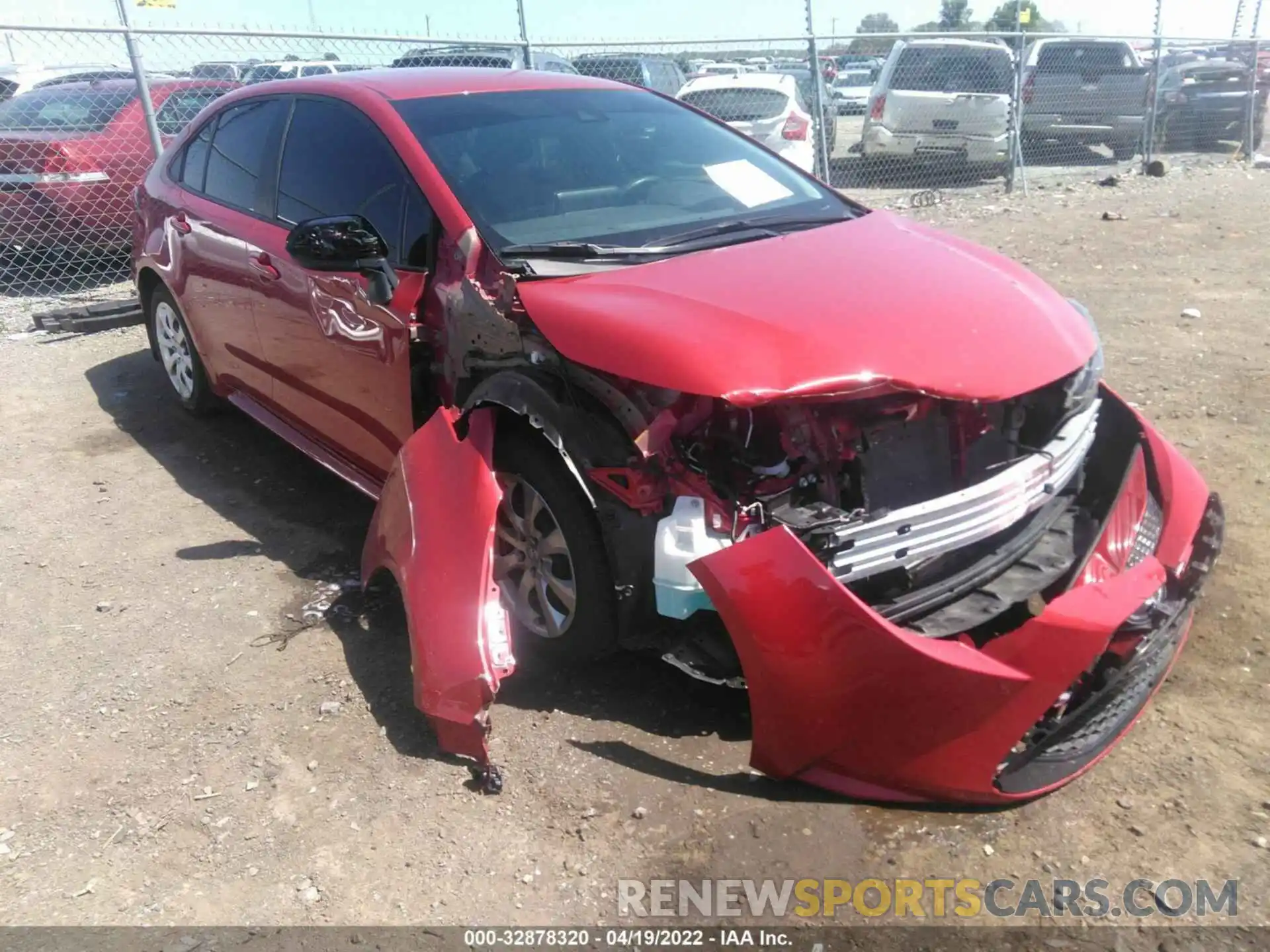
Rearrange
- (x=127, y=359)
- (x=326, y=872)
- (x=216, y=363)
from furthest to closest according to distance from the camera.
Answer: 1. (x=127, y=359)
2. (x=216, y=363)
3. (x=326, y=872)

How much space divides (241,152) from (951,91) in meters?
9.52

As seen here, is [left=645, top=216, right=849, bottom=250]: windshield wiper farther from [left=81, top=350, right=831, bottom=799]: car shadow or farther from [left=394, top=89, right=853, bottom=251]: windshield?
[left=81, top=350, right=831, bottom=799]: car shadow

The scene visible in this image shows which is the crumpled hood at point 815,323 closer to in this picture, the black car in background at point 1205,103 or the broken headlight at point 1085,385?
the broken headlight at point 1085,385

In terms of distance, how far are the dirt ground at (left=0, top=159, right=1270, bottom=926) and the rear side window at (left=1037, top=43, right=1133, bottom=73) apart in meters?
9.86

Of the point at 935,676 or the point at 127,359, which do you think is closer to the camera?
the point at 935,676

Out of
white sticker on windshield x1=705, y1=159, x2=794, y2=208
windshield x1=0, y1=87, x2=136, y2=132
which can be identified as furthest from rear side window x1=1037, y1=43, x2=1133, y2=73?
white sticker on windshield x1=705, y1=159, x2=794, y2=208

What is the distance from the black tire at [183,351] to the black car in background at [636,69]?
5999 mm

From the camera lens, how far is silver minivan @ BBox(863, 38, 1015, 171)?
37.8 feet

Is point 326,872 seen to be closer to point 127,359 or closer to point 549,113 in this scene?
point 549,113

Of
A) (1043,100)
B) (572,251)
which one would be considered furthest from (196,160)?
(1043,100)

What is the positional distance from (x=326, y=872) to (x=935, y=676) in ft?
5.08

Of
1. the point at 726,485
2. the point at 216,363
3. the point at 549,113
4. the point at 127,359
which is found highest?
the point at 549,113

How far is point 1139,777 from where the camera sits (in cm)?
268

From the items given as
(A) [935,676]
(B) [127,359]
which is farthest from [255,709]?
(B) [127,359]
